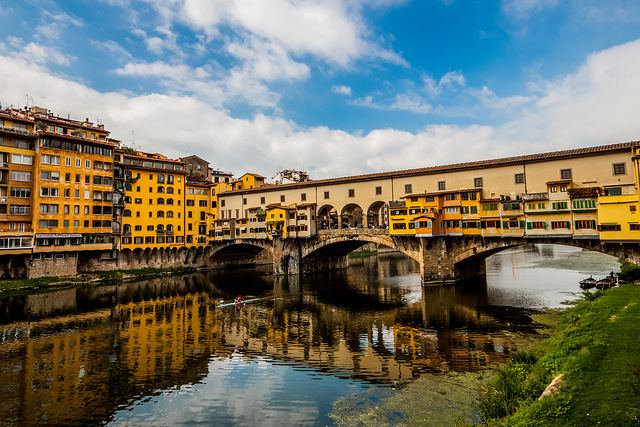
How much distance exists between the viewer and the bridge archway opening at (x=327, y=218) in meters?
55.4

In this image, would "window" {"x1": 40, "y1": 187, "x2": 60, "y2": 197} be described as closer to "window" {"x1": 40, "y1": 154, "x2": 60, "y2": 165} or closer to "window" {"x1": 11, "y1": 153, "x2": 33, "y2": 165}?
"window" {"x1": 40, "y1": 154, "x2": 60, "y2": 165}

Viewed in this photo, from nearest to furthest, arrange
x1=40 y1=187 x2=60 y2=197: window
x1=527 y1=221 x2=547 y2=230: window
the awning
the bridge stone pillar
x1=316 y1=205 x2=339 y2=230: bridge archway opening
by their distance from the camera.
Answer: x1=527 y1=221 x2=547 y2=230: window, the awning, x1=40 y1=187 x2=60 y2=197: window, x1=316 y1=205 x2=339 y2=230: bridge archway opening, the bridge stone pillar

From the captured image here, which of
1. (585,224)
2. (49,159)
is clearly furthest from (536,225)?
(49,159)

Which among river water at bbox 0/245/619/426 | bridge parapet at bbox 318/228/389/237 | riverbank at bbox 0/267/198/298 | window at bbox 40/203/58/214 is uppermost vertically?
window at bbox 40/203/58/214

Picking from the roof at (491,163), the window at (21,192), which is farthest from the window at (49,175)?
the roof at (491,163)

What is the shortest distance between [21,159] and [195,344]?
135 ft

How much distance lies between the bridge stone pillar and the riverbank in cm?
1898

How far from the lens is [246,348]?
23000 mm

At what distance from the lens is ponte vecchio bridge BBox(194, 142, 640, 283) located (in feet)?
106

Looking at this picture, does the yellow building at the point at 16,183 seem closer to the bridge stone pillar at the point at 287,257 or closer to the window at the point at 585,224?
the bridge stone pillar at the point at 287,257

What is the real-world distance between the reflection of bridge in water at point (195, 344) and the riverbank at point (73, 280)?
16.5 feet

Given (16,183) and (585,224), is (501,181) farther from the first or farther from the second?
(16,183)

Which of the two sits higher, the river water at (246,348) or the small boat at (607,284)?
the small boat at (607,284)

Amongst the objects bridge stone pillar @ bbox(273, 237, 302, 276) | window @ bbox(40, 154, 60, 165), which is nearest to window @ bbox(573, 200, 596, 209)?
bridge stone pillar @ bbox(273, 237, 302, 276)
